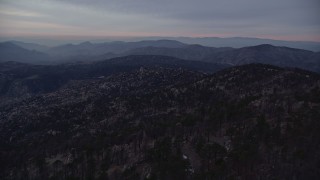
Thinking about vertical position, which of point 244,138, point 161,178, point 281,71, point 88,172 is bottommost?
point 88,172

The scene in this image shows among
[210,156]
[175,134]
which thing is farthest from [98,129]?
[210,156]

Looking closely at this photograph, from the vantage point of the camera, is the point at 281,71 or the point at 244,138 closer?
the point at 244,138

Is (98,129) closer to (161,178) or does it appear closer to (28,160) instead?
(28,160)

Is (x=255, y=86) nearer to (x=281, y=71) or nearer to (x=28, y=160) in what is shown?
(x=281, y=71)

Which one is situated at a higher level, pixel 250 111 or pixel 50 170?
pixel 250 111

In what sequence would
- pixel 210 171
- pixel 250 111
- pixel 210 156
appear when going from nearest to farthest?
pixel 210 171 → pixel 210 156 → pixel 250 111

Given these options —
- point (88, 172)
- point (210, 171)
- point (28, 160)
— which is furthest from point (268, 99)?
point (28, 160)

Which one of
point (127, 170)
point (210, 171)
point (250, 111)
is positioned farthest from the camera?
point (250, 111)
